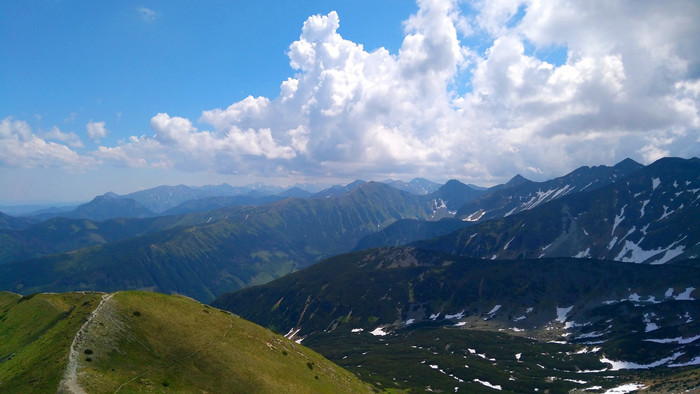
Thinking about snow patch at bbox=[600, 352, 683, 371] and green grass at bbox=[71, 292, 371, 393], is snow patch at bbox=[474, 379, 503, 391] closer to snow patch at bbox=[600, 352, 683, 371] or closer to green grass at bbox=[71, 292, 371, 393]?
snow patch at bbox=[600, 352, 683, 371]

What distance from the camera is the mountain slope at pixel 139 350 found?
57.7m

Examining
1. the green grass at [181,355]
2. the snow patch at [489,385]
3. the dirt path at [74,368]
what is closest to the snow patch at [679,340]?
the snow patch at [489,385]

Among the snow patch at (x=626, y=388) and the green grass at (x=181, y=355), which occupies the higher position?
the green grass at (x=181, y=355)

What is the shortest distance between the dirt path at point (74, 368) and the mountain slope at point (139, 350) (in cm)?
14

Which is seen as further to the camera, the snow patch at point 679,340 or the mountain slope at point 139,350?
the snow patch at point 679,340

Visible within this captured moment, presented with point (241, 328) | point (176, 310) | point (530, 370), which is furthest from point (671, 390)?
point (176, 310)

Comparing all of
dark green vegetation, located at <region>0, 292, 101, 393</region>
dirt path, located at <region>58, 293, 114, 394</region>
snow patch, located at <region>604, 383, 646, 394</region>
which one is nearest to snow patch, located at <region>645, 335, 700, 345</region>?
snow patch, located at <region>604, 383, 646, 394</region>

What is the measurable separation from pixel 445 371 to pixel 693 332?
120920 mm

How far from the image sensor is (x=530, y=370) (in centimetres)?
17600

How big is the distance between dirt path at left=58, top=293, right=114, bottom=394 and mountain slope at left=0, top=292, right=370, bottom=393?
14 cm

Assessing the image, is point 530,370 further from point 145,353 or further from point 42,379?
point 42,379

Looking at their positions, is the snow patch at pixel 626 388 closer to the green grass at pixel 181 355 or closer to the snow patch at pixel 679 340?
the snow patch at pixel 679 340

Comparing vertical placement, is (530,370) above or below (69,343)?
below

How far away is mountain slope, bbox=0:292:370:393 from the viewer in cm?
5773
